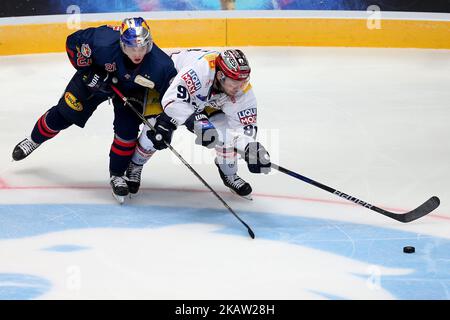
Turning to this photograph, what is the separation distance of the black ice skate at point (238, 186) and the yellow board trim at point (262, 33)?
3147mm

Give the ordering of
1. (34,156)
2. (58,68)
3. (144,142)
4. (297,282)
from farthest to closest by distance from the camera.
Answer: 1. (58,68)
2. (34,156)
3. (144,142)
4. (297,282)

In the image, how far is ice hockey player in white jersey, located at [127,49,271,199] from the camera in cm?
403

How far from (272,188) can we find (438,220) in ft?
2.89

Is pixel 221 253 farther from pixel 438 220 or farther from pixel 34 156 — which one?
pixel 34 156

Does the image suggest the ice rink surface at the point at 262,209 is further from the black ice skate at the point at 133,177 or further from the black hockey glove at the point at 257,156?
the black hockey glove at the point at 257,156

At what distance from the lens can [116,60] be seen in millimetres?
4281

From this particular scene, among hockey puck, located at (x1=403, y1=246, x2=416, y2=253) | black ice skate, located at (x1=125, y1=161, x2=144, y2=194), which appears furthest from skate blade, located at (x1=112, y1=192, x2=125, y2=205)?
hockey puck, located at (x1=403, y1=246, x2=416, y2=253)

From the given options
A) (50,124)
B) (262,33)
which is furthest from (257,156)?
(262,33)

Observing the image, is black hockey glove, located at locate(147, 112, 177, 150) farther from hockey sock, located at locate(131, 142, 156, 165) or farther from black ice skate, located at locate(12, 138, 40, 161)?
black ice skate, located at locate(12, 138, 40, 161)

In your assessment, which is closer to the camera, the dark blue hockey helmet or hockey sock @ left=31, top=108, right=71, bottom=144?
the dark blue hockey helmet

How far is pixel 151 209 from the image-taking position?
430 cm

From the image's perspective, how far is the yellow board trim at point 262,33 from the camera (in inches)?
288

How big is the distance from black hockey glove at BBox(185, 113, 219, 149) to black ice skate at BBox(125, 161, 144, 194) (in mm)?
344
